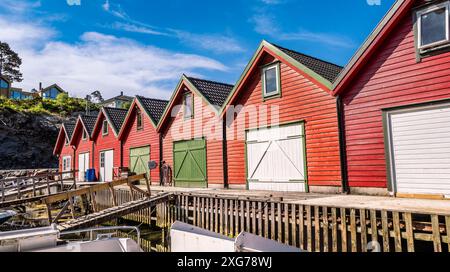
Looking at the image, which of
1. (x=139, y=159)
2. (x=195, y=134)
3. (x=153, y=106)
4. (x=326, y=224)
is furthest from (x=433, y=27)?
(x=139, y=159)

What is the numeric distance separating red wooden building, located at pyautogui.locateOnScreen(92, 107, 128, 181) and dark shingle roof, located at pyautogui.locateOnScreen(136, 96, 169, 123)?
3.95 meters

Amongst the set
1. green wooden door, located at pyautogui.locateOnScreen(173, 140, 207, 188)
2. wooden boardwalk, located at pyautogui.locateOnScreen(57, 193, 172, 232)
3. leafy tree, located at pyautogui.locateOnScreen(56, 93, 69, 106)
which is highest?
leafy tree, located at pyautogui.locateOnScreen(56, 93, 69, 106)

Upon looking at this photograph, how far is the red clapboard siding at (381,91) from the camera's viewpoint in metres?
9.81

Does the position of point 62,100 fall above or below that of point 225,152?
above

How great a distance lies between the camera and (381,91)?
10.9 metres

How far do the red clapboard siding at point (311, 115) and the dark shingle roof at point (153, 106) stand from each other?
842 cm

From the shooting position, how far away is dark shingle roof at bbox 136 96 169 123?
2154cm

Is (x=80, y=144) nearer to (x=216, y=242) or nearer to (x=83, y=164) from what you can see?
(x=83, y=164)

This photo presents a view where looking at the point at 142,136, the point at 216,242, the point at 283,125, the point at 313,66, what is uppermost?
the point at 313,66

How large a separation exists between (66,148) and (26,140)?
9426 millimetres

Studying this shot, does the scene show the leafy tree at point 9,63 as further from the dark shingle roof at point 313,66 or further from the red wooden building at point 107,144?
the dark shingle roof at point 313,66

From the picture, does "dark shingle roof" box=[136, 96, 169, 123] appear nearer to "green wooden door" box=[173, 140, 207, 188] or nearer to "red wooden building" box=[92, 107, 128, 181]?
"green wooden door" box=[173, 140, 207, 188]

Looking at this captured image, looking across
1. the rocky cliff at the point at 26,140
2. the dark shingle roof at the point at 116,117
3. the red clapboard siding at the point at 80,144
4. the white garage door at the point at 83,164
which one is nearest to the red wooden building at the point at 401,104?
the dark shingle roof at the point at 116,117

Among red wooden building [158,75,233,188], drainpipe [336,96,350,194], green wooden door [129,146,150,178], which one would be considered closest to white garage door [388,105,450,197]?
drainpipe [336,96,350,194]
